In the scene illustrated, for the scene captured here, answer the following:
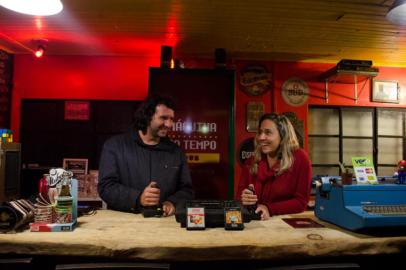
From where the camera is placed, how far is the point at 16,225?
1.48 m

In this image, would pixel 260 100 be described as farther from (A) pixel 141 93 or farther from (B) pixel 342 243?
(B) pixel 342 243

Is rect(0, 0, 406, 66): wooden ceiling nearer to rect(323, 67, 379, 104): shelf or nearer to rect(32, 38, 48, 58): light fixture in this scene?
rect(32, 38, 48, 58): light fixture

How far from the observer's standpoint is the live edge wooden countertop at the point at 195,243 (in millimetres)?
1341

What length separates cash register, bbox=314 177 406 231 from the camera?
5.00 feet

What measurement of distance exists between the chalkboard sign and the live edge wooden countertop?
385 cm

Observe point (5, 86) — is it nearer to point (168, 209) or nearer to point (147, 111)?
point (147, 111)

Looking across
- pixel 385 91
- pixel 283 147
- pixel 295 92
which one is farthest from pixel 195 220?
pixel 385 91

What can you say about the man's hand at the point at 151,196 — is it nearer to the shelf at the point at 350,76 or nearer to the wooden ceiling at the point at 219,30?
the wooden ceiling at the point at 219,30

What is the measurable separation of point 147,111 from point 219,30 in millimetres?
1742

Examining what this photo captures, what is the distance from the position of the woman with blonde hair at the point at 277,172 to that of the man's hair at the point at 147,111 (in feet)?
2.51

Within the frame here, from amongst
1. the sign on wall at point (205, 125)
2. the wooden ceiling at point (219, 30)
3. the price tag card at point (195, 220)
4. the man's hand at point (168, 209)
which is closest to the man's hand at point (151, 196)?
the man's hand at point (168, 209)

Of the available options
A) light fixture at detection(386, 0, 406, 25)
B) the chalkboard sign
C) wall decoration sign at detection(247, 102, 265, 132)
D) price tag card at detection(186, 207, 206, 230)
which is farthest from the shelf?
the chalkboard sign

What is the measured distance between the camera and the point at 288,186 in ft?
7.13

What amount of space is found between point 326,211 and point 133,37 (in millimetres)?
3200
